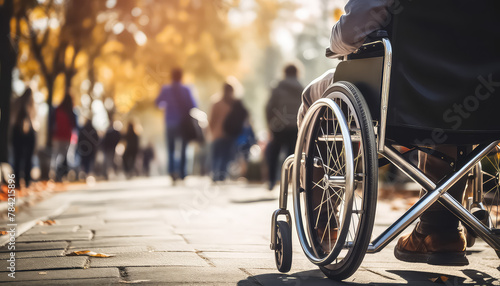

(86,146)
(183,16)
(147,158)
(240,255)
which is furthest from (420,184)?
(147,158)

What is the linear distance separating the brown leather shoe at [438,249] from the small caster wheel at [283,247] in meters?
0.62

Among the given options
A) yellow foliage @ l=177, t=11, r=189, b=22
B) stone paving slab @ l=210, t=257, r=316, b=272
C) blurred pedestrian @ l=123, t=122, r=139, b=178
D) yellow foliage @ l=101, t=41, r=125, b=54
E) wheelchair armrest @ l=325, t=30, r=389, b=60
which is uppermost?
yellow foliage @ l=177, t=11, r=189, b=22

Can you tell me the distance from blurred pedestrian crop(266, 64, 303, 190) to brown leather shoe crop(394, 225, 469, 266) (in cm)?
669

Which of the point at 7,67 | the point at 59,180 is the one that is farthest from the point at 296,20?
the point at 7,67

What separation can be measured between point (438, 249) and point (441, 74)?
888mm

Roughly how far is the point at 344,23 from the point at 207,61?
82.3 ft

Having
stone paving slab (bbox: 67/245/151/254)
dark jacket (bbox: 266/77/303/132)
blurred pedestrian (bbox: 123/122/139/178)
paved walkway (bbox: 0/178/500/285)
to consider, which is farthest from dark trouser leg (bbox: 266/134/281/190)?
blurred pedestrian (bbox: 123/122/139/178)

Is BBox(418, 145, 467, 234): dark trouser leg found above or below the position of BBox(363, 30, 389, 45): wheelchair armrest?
below

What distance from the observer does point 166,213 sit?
7.48 m

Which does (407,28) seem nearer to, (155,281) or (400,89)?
(400,89)

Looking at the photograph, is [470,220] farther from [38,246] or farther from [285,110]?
[285,110]

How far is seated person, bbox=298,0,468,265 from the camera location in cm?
352

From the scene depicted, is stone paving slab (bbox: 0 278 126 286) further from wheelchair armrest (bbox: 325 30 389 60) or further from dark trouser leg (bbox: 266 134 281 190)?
dark trouser leg (bbox: 266 134 281 190)

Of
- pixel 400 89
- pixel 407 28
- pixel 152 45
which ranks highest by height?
pixel 152 45
